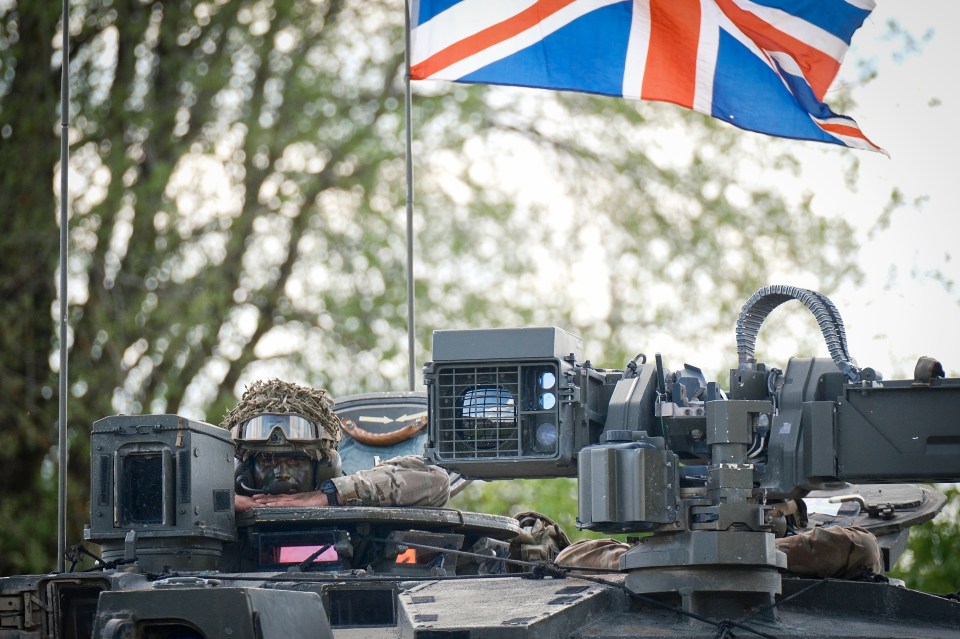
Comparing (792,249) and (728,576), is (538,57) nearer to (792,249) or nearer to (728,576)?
(728,576)

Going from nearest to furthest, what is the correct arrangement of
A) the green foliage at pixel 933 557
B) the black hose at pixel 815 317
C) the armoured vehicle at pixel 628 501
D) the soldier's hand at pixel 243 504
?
the armoured vehicle at pixel 628 501
the black hose at pixel 815 317
the soldier's hand at pixel 243 504
the green foliage at pixel 933 557

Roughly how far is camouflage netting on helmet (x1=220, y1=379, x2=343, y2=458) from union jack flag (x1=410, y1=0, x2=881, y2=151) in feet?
11.9

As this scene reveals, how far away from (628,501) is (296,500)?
2.79 m

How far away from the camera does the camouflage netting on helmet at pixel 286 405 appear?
10383 millimetres

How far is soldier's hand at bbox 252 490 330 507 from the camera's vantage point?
1020 centimetres

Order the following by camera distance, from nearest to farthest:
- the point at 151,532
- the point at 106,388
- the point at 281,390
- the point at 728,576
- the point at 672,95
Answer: the point at 728,576 < the point at 151,532 < the point at 281,390 < the point at 672,95 < the point at 106,388

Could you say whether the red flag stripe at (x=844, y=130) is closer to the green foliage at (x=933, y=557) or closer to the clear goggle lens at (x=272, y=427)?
the clear goggle lens at (x=272, y=427)

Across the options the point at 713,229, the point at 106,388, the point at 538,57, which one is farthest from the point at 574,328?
the point at 538,57

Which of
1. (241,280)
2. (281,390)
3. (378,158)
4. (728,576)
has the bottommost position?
(728,576)

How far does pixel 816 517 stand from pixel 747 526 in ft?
9.20

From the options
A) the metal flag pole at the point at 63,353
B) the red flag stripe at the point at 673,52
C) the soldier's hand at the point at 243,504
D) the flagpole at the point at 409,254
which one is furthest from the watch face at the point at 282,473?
the red flag stripe at the point at 673,52

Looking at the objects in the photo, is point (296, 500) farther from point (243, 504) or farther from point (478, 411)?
point (478, 411)

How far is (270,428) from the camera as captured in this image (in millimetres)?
10312

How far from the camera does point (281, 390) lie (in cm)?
1046
